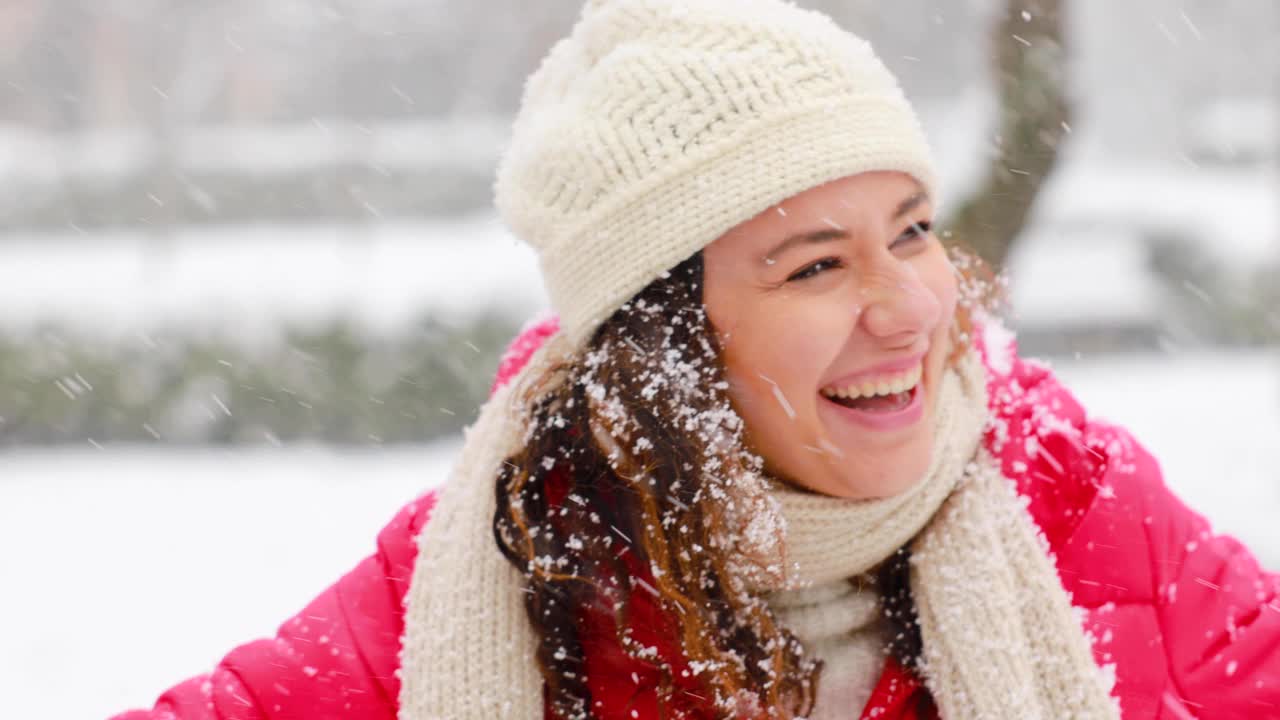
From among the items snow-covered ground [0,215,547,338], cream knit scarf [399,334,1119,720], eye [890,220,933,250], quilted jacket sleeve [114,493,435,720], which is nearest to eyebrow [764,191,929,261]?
eye [890,220,933,250]

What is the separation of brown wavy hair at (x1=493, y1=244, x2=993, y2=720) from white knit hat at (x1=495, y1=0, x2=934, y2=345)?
10cm

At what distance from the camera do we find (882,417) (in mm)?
1704

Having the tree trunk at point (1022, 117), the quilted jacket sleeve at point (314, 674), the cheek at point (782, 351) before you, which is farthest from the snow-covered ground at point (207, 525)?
the cheek at point (782, 351)

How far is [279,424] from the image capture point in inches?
290

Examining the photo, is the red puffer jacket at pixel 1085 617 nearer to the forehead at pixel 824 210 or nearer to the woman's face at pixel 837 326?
the woman's face at pixel 837 326

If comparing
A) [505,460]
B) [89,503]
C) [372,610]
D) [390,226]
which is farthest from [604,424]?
[390,226]

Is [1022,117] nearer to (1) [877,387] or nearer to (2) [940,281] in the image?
(2) [940,281]

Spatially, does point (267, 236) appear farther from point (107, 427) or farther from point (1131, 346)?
point (1131, 346)

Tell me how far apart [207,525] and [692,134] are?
16.7 ft

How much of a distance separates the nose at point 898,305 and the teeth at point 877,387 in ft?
0.19

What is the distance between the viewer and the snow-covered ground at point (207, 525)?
4695 millimetres

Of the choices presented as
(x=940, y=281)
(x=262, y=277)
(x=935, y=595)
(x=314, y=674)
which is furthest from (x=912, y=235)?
(x=262, y=277)

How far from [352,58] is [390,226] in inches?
115

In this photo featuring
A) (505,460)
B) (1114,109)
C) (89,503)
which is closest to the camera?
(505,460)
